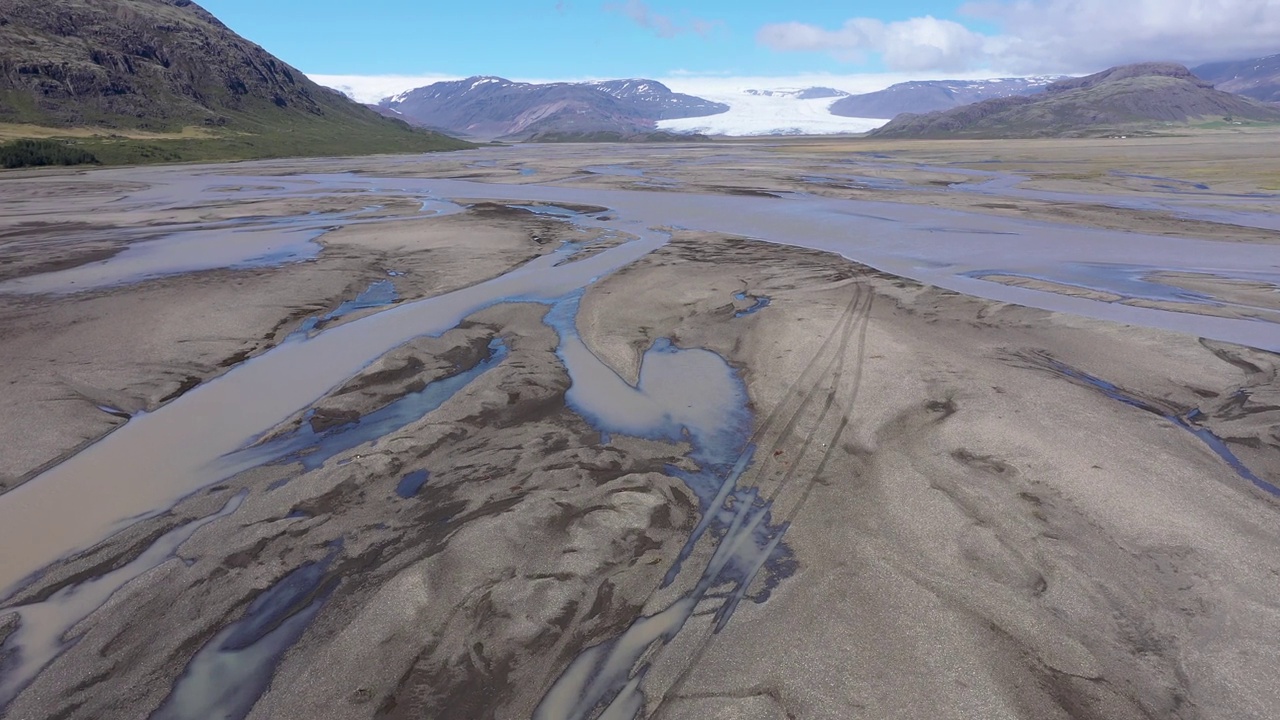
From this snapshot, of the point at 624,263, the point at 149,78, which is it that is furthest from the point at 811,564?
the point at 149,78

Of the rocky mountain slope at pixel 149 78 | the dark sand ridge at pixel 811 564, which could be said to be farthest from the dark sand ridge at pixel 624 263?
the rocky mountain slope at pixel 149 78

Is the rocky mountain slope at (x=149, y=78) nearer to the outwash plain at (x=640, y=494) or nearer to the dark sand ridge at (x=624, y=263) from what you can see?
the dark sand ridge at (x=624, y=263)

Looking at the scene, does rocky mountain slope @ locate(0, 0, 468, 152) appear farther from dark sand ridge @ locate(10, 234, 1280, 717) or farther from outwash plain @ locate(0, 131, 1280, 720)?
dark sand ridge @ locate(10, 234, 1280, 717)

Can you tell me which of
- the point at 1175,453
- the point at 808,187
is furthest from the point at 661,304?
the point at 808,187

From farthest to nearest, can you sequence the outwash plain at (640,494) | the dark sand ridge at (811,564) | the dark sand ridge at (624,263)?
the dark sand ridge at (624,263)
the outwash plain at (640,494)
the dark sand ridge at (811,564)

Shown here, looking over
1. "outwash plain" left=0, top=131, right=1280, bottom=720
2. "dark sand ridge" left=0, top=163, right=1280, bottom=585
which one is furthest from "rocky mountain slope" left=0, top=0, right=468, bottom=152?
"outwash plain" left=0, top=131, right=1280, bottom=720

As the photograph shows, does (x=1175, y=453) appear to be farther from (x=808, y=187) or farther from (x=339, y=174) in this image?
(x=339, y=174)
